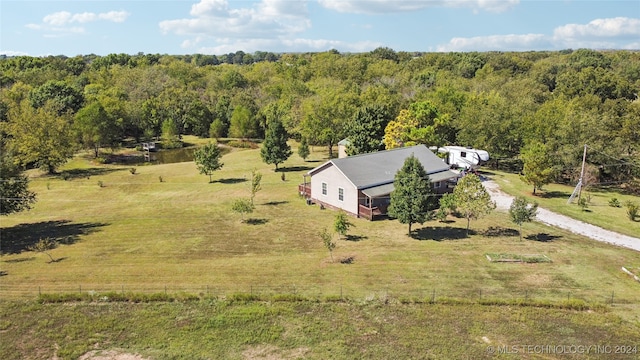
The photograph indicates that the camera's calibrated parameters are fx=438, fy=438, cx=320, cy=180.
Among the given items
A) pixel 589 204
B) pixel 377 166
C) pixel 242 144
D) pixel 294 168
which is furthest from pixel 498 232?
pixel 242 144

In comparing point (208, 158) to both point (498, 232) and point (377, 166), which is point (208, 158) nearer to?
point (377, 166)

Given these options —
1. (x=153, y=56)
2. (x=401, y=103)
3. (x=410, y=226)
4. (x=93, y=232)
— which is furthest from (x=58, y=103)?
(x=153, y=56)

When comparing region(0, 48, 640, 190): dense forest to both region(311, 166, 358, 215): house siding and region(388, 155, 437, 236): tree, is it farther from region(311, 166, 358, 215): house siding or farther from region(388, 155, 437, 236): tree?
region(388, 155, 437, 236): tree

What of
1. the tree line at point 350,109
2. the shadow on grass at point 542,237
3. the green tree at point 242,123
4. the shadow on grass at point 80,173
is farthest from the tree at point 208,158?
the green tree at point 242,123

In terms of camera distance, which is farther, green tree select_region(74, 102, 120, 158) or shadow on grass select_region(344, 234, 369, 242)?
green tree select_region(74, 102, 120, 158)

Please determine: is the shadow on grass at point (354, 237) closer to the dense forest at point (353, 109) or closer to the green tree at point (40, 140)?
the dense forest at point (353, 109)

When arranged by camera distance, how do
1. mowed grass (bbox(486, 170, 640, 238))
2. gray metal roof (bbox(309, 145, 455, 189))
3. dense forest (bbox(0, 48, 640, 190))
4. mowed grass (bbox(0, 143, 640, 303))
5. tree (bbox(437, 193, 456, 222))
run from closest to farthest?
1. mowed grass (bbox(0, 143, 640, 303))
2. tree (bbox(437, 193, 456, 222))
3. mowed grass (bbox(486, 170, 640, 238))
4. gray metal roof (bbox(309, 145, 455, 189))
5. dense forest (bbox(0, 48, 640, 190))

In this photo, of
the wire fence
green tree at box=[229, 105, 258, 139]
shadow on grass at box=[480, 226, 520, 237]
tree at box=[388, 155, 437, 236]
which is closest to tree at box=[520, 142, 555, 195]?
shadow on grass at box=[480, 226, 520, 237]
